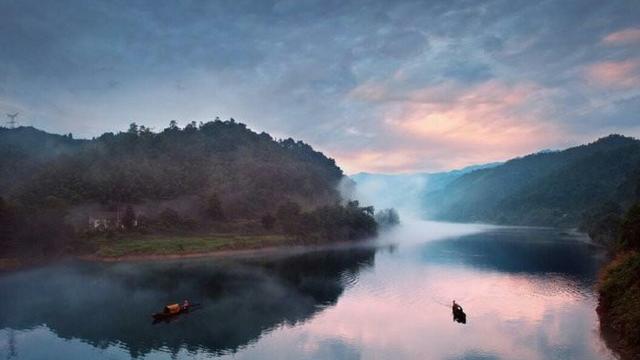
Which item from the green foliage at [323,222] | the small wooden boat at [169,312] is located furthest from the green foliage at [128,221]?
the small wooden boat at [169,312]

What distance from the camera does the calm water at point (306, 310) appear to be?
2061 inches

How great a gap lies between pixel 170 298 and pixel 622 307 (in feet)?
206

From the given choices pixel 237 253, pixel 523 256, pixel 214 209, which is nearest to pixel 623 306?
pixel 523 256

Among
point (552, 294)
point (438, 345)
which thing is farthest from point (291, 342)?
point (552, 294)

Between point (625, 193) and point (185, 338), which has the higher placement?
point (625, 193)

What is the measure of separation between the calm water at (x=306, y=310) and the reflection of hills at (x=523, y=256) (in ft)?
3.12

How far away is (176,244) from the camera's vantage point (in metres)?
133

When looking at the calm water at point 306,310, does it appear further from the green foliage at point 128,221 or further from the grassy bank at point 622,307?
the green foliage at point 128,221

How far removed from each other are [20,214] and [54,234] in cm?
968

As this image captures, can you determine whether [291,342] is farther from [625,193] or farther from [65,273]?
Answer: [625,193]

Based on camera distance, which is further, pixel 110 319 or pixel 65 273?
pixel 65 273

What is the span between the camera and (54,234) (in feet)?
396

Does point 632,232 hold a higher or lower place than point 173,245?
higher

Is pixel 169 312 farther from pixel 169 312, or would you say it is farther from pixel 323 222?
pixel 323 222
